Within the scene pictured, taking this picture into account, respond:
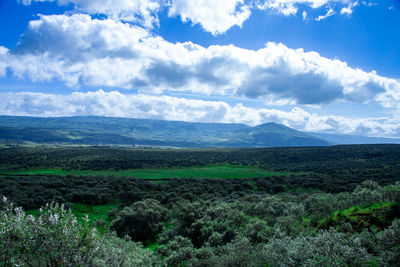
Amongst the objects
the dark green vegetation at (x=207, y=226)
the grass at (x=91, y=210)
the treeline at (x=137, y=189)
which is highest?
the dark green vegetation at (x=207, y=226)

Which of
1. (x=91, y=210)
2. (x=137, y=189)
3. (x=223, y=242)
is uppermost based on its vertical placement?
(x=223, y=242)

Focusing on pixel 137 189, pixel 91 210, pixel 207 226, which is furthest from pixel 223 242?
pixel 137 189

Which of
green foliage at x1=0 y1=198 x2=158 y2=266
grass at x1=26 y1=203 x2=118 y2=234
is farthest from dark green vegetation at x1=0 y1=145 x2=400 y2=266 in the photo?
grass at x1=26 y1=203 x2=118 y2=234

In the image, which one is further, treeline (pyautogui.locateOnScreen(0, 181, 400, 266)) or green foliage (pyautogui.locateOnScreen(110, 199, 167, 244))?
green foliage (pyautogui.locateOnScreen(110, 199, 167, 244))

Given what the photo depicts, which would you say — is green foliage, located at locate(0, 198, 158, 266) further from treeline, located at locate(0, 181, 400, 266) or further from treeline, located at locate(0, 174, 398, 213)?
treeline, located at locate(0, 174, 398, 213)

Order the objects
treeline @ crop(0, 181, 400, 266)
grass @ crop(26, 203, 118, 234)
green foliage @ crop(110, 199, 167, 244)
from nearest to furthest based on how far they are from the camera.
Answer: treeline @ crop(0, 181, 400, 266) → green foliage @ crop(110, 199, 167, 244) → grass @ crop(26, 203, 118, 234)

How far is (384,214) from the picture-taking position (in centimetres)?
1878

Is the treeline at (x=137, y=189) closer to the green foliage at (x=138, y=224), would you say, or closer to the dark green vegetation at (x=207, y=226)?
the dark green vegetation at (x=207, y=226)

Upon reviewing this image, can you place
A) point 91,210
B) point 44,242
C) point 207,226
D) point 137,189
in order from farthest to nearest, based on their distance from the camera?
point 137,189 < point 91,210 < point 207,226 < point 44,242

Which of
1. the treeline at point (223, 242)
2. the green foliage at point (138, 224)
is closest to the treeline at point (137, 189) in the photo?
the green foliage at point (138, 224)

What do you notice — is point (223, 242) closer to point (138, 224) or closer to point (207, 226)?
point (207, 226)

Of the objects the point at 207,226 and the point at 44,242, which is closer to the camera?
the point at 44,242

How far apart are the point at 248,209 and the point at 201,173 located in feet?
156

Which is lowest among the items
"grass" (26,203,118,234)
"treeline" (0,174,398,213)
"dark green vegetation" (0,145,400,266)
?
"grass" (26,203,118,234)
